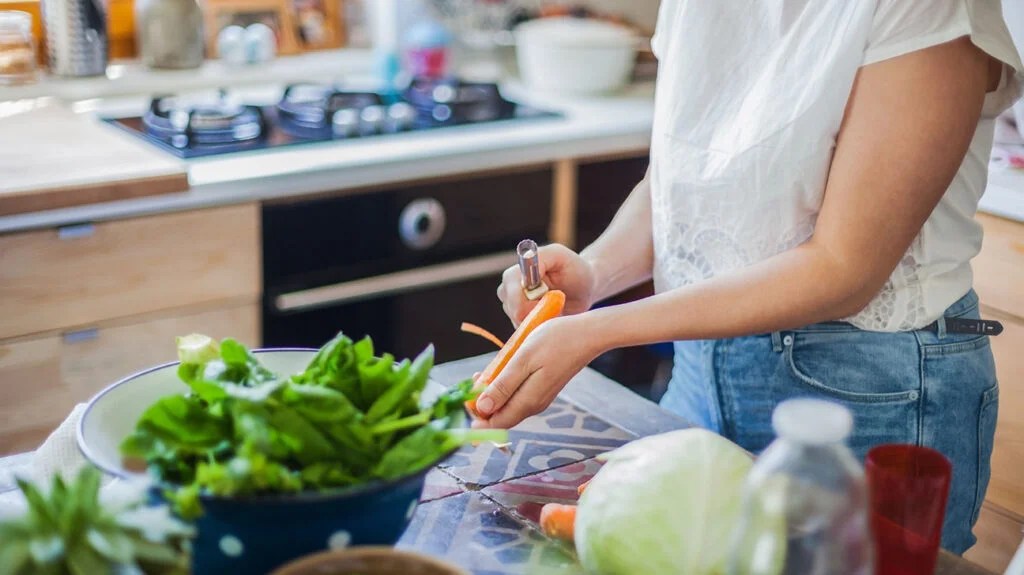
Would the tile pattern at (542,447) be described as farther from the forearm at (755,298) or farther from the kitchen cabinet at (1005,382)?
the kitchen cabinet at (1005,382)

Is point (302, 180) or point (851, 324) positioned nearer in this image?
point (851, 324)

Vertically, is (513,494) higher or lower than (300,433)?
lower

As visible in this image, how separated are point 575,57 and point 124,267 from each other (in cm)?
120

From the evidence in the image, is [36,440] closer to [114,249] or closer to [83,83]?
[114,249]

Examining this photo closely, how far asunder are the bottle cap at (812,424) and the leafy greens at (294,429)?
24 cm

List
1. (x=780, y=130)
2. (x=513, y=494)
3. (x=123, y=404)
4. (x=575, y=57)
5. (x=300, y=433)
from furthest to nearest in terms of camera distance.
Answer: (x=575, y=57) < (x=780, y=130) < (x=513, y=494) < (x=123, y=404) < (x=300, y=433)

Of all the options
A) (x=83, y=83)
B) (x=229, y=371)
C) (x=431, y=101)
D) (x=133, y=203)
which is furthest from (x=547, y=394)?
(x=83, y=83)

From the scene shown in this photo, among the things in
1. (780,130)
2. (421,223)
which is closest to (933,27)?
(780,130)

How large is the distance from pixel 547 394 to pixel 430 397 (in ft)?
0.64

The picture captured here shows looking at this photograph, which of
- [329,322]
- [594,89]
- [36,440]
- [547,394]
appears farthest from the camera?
[594,89]

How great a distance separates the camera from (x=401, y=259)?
222cm

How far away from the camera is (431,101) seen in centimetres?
248

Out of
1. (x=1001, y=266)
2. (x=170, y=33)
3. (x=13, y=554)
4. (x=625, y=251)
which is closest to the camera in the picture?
(x=13, y=554)

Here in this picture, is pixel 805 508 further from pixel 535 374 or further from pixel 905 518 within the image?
pixel 535 374
